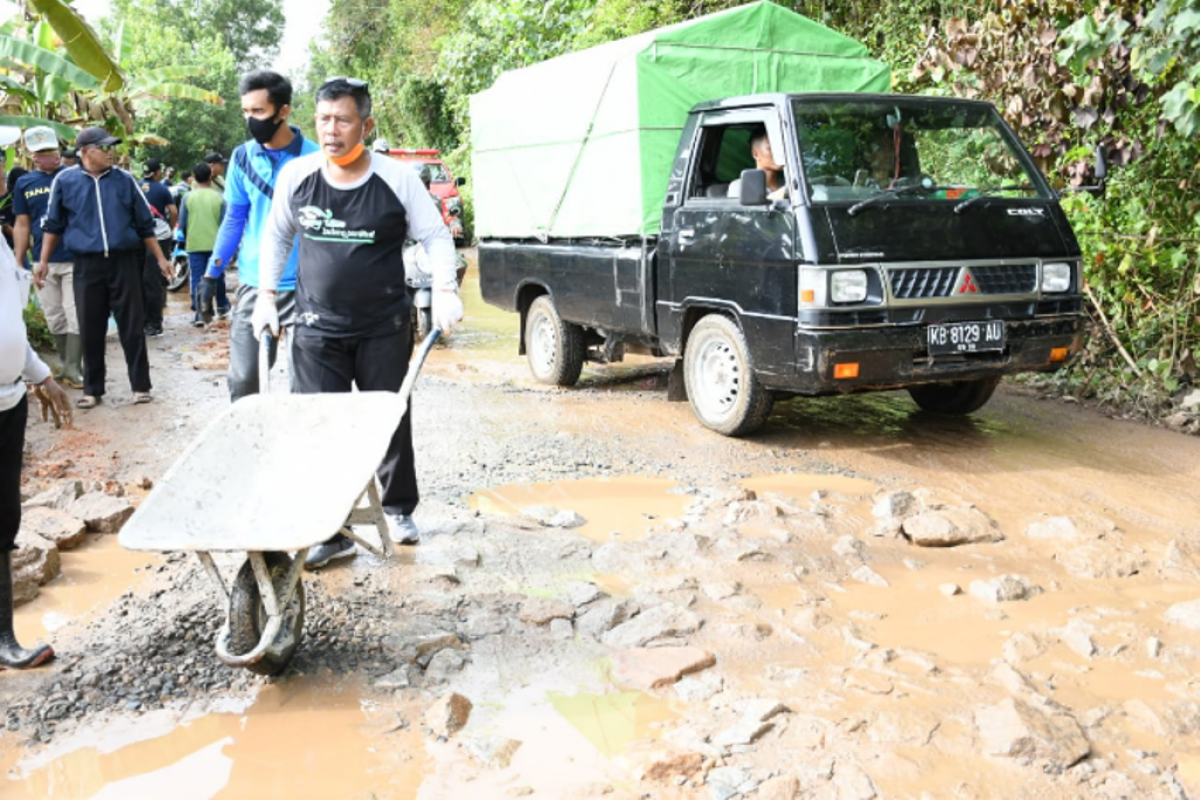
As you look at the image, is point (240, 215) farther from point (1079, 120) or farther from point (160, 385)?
point (1079, 120)

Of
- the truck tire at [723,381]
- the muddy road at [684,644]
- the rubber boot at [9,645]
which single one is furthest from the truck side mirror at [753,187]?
the rubber boot at [9,645]

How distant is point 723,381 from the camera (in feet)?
22.3

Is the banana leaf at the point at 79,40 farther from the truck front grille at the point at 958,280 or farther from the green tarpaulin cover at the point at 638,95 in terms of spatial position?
the truck front grille at the point at 958,280

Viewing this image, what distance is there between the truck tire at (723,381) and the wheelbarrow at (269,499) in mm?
2734

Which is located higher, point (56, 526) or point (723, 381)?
point (723, 381)

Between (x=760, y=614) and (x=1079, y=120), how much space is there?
16.1ft

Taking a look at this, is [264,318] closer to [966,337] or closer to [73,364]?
[966,337]

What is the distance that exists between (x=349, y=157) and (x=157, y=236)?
777 centimetres

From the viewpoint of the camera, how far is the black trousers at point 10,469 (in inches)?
147

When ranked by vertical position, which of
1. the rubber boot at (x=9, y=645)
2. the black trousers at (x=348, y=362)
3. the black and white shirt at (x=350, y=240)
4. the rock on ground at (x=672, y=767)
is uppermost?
the black and white shirt at (x=350, y=240)

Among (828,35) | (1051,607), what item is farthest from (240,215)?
(828,35)

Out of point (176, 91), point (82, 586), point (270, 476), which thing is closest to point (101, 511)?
point (82, 586)

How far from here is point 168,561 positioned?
4.85 metres

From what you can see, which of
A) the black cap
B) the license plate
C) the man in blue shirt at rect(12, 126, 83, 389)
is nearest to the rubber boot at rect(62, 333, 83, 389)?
the man in blue shirt at rect(12, 126, 83, 389)
